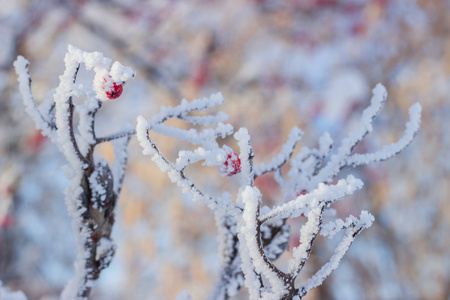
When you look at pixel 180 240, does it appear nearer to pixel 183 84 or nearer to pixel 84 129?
pixel 183 84

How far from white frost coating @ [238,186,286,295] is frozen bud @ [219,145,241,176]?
10cm

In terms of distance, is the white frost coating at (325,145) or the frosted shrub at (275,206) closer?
the frosted shrub at (275,206)

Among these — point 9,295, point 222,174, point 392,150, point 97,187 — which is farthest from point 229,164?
point 9,295

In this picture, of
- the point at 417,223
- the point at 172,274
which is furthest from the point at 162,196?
A: the point at 417,223

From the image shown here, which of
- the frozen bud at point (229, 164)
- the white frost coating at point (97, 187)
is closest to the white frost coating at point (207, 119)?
the frozen bud at point (229, 164)

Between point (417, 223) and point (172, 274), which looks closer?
point (417, 223)

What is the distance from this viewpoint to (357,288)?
5.71 meters

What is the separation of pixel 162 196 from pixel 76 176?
19.6 ft

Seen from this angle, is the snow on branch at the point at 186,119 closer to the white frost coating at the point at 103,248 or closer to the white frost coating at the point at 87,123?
the white frost coating at the point at 87,123

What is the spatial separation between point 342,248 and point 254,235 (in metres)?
0.18

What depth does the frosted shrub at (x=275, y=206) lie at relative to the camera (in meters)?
0.58

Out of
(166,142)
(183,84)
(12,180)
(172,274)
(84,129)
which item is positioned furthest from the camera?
(172,274)

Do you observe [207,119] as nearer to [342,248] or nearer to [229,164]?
[229,164]

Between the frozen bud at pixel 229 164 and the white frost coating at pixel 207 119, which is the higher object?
the white frost coating at pixel 207 119
